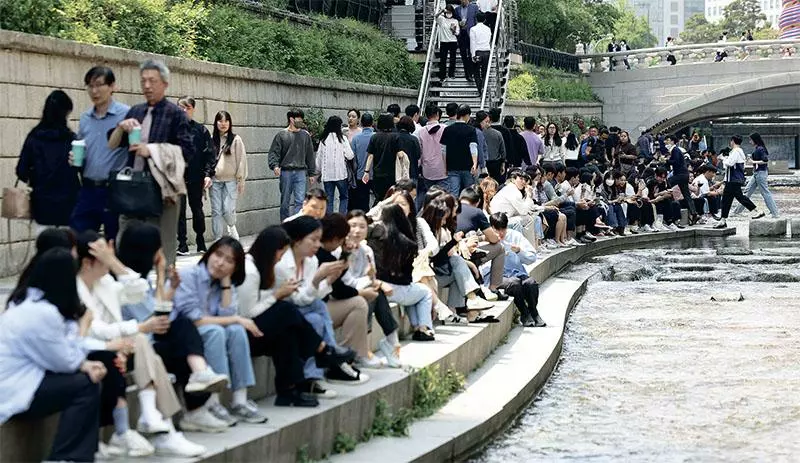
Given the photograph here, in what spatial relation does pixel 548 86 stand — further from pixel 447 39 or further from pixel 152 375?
pixel 152 375

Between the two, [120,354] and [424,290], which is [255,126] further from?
[120,354]

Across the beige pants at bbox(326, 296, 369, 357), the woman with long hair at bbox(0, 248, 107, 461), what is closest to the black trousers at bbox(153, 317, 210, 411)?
the woman with long hair at bbox(0, 248, 107, 461)

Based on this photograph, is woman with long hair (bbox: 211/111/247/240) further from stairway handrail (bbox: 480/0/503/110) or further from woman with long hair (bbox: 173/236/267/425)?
stairway handrail (bbox: 480/0/503/110)

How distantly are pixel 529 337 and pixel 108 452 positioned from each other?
799 centimetres

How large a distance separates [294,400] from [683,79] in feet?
179

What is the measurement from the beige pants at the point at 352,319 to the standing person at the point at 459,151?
27.2 ft

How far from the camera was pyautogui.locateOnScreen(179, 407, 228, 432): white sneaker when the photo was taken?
26.8ft

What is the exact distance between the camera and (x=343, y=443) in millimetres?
9219

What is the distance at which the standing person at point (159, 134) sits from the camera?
32.4ft

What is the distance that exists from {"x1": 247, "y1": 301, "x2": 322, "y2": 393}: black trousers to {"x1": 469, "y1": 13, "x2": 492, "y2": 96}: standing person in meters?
21.2

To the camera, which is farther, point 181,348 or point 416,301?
point 416,301

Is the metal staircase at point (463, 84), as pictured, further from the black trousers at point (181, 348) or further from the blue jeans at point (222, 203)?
the black trousers at point (181, 348)

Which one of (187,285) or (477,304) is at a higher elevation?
(187,285)

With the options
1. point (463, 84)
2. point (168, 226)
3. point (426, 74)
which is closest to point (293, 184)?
point (168, 226)
